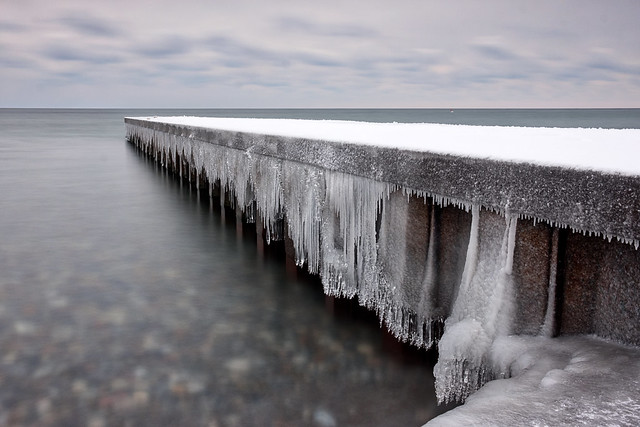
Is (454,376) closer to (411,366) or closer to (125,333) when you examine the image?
(411,366)

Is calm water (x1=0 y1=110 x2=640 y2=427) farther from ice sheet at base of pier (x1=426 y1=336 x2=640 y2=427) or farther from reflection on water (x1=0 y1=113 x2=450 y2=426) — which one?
ice sheet at base of pier (x1=426 y1=336 x2=640 y2=427)

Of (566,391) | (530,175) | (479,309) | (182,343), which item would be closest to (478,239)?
(479,309)

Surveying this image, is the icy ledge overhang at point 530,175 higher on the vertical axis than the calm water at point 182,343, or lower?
higher

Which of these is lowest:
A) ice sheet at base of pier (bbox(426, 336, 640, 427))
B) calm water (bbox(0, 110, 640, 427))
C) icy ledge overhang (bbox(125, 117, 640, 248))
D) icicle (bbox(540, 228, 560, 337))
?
calm water (bbox(0, 110, 640, 427))

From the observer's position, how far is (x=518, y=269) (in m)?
2.28

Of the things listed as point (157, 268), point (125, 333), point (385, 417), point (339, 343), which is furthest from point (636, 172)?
point (157, 268)

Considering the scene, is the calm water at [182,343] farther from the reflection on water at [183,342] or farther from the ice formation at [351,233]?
the ice formation at [351,233]

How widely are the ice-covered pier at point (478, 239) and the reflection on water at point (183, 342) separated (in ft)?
1.10

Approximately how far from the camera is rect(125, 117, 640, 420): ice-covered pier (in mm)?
1975

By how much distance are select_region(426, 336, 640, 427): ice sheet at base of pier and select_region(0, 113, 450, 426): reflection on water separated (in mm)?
937

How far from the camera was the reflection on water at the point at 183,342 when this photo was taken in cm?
279

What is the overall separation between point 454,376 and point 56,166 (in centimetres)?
1453

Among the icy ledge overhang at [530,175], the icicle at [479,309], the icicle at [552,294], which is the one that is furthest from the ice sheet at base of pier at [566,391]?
the icy ledge overhang at [530,175]

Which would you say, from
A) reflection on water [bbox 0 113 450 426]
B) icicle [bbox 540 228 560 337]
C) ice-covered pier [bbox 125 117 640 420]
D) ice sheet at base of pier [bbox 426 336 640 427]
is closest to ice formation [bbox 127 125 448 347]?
ice-covered pier [bbox 125 117 640 420]
